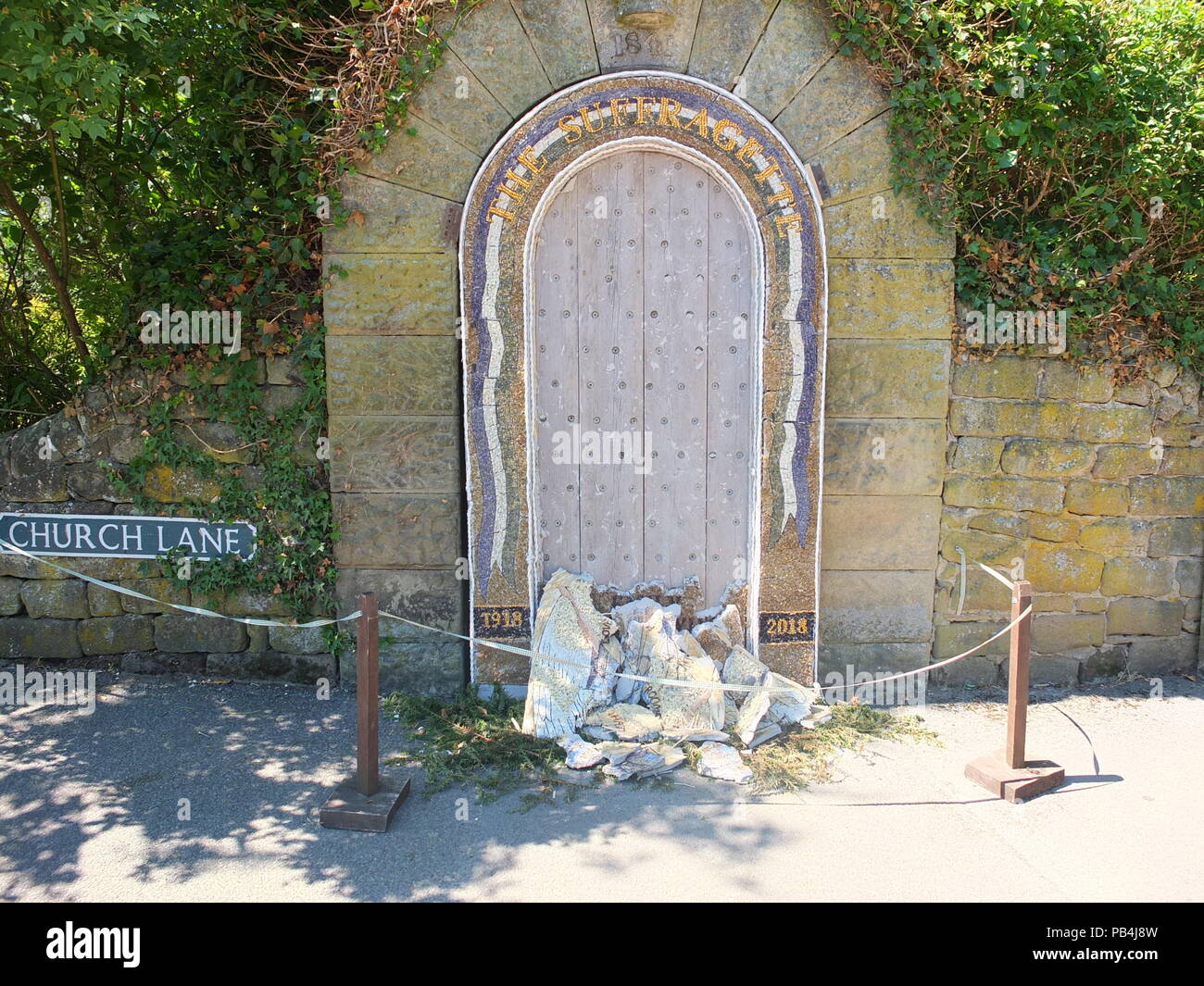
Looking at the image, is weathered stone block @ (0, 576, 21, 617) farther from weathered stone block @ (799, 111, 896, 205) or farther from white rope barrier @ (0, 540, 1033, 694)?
weathered stone block @ (799, 111, 896, 205)

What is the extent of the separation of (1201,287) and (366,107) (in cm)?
443

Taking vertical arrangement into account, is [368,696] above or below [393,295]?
below

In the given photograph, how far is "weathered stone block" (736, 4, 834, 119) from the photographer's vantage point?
438cm

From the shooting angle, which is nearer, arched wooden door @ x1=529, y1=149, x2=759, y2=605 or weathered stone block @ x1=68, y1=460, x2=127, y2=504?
arched wooden door @ x1=529, y1=149, x2=759, y2=605

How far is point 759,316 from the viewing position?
4543 mm

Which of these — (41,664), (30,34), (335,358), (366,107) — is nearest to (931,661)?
(335,358)

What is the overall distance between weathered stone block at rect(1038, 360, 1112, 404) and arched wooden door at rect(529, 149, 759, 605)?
161 cm

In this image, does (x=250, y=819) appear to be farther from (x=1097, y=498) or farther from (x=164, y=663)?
(x=1097, y=498)

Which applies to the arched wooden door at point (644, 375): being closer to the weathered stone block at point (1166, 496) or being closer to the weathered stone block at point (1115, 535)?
the weathered stone block at point (1115, 535)

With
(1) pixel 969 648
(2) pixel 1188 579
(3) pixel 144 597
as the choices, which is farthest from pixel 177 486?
(2) pixel 1188 579

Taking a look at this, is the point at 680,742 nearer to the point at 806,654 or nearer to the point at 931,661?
the point at 806,654

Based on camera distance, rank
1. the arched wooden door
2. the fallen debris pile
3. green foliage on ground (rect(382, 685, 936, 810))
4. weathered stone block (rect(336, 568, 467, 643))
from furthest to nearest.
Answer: weathered stone block (rect(336, 568, 467, 643))
the arched wooden door
the fallen debris pile
green foliage on ground (rect(382, 685, 936, 810))

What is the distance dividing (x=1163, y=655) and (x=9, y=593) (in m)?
6.44

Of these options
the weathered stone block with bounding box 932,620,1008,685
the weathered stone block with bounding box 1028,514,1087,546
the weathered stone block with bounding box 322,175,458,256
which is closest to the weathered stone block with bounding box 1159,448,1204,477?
the weathered stone block with bounding box 1028,514,1087,546
